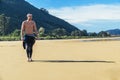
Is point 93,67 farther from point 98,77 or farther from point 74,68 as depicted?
point 98,77

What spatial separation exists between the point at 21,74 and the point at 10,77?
0.61 m

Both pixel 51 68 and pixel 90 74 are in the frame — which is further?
pixel 51 68

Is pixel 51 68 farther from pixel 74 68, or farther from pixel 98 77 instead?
pixel 98 77

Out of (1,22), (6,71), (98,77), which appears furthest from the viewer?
(1,22)

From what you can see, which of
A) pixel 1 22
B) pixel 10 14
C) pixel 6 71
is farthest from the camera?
pixel 10 14

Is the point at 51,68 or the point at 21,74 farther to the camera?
the point at 51,68

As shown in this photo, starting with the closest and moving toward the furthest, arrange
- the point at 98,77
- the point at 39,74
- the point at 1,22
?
the point at 98,77
the point at 39,74
the point at 1,22

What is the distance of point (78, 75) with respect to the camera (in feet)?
38.1

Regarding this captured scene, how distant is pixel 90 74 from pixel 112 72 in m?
0.70

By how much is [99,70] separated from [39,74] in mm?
1758

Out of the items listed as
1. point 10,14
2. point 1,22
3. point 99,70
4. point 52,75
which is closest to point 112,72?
point 99,70

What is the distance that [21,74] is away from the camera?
12.1m

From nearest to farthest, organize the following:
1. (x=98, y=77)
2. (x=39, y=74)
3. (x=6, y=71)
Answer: (x=98, y=77) → (x=39, y=74) → (x=6, y=71)

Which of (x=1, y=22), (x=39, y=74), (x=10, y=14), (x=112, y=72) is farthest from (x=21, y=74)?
(x=10, y=14)
